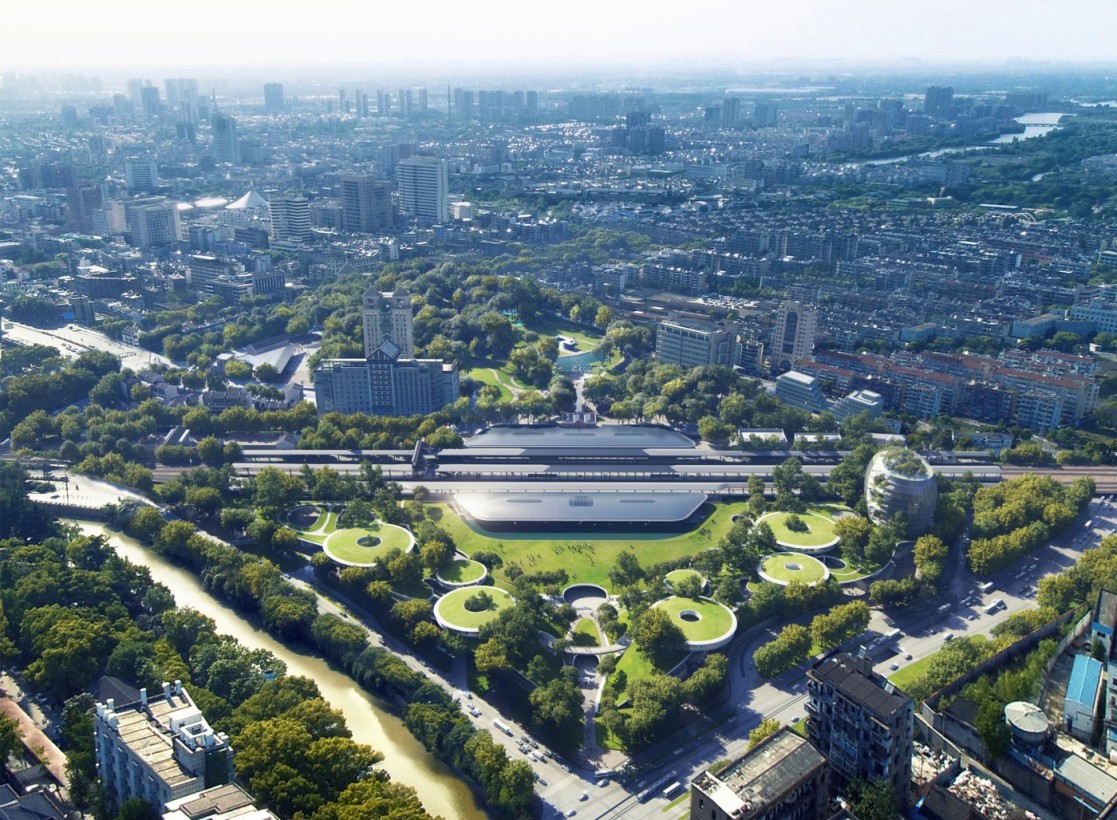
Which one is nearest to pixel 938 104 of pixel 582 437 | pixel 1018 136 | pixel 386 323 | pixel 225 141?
pixel 1018 136

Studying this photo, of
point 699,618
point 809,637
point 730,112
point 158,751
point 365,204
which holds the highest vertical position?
point 730,112

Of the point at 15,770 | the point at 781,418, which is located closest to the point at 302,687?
the point at 15,770

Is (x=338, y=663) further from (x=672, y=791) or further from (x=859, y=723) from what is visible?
(x=859, y=723)

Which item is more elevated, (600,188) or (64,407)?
(600,188)

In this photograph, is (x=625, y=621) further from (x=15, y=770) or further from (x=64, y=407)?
(x=64, y=407)

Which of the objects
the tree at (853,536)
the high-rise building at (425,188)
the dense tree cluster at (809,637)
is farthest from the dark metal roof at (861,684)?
the high-rise building at (425,188)

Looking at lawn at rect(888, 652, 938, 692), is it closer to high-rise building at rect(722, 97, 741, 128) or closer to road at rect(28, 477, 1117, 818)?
road at rect(28, 477, 1117, 818)
